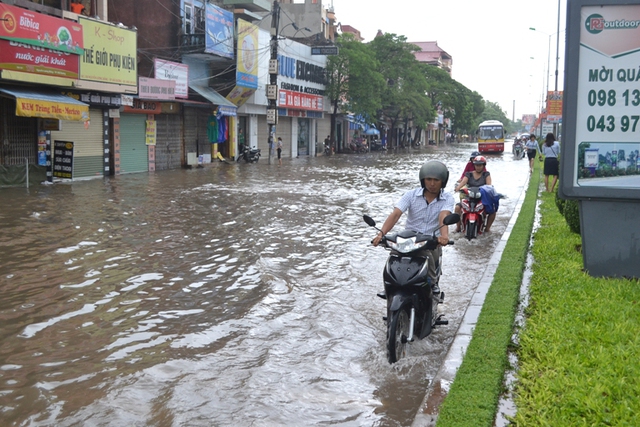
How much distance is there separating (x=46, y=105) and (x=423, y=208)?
15915 millimetres

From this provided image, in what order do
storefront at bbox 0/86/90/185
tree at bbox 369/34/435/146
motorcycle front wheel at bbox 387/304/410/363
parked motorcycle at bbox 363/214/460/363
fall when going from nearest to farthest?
motorcycle front wheel at bbox 387/304/410/363
parked motorcycle at bbox 363/214/460/363
storefront at bbox 0/86/90/185
tree at bbox 369/34/435/146

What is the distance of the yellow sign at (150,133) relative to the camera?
28.0 meters

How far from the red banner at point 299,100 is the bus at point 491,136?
14644 millimetres

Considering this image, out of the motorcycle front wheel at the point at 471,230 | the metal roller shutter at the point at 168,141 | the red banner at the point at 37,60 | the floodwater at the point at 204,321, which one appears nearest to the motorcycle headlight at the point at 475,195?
the motorcycle front wheel at the point at 471,230

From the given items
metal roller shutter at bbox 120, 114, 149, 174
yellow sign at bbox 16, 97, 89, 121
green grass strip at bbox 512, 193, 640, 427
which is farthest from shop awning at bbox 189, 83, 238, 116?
green grass strip at bbox 512, 193, 640, 427

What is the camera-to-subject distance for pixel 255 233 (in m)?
11.8

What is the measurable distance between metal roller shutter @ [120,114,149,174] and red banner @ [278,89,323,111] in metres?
15.8

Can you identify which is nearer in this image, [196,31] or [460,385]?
[460,385]

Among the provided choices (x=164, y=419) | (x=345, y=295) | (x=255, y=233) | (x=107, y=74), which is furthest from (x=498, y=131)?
(x=164, y=419)

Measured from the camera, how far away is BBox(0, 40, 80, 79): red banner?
17891 mm

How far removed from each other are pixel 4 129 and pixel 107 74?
463cm

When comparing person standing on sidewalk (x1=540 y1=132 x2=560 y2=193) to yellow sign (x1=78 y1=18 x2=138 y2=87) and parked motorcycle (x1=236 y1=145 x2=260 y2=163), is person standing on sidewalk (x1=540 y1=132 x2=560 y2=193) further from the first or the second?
parked motorcycle (x1=236 y1=145 x2=260 y2=163)

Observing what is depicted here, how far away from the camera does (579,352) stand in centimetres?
508

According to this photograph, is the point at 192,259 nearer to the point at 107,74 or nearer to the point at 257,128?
the point at 107,74
